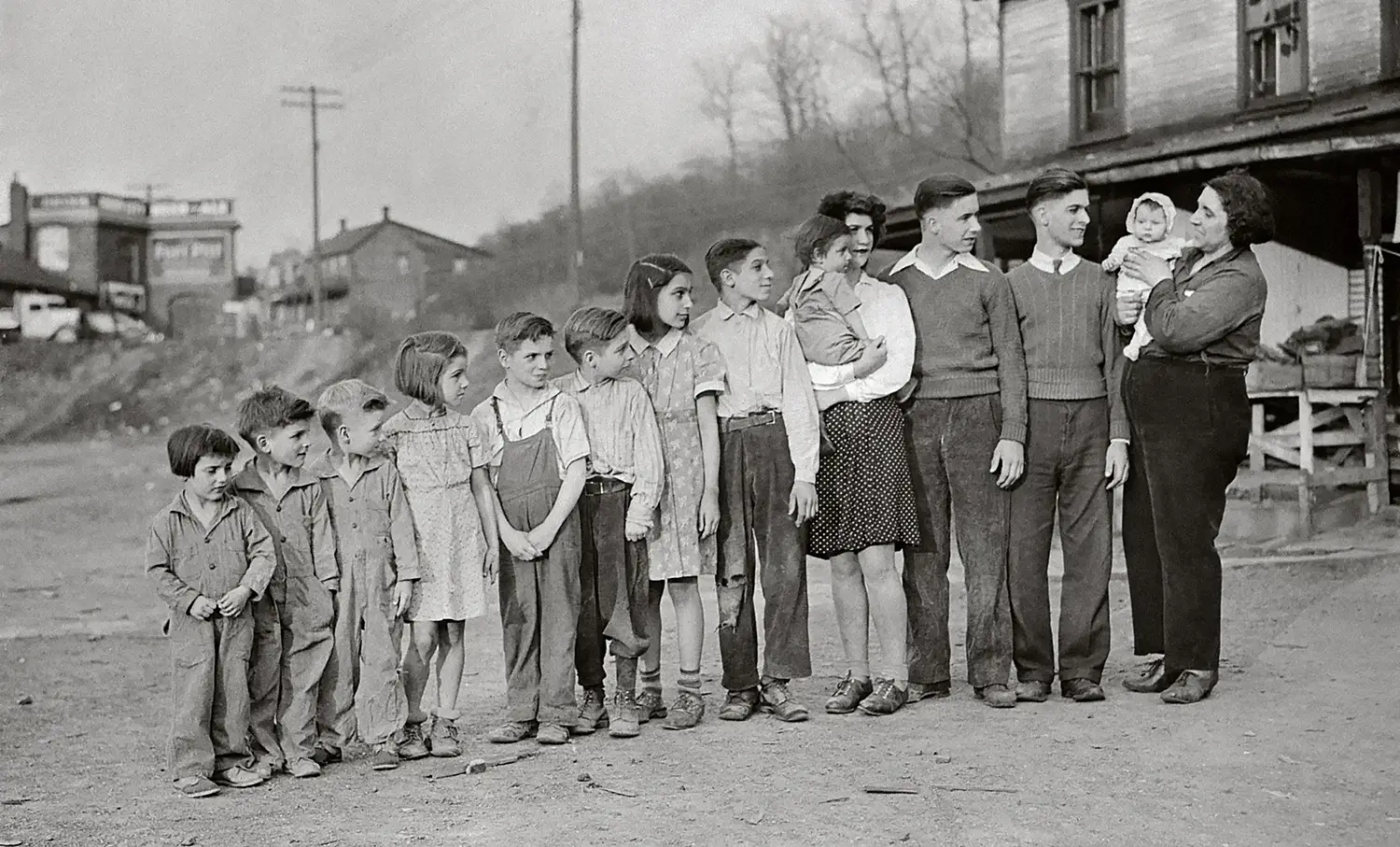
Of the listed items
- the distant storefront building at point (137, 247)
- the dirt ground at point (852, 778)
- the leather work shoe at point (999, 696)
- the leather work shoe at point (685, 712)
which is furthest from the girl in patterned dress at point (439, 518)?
the distant storefront building at point (137, 247)

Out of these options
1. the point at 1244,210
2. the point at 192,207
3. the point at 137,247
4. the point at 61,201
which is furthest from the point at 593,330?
the point at 137,247

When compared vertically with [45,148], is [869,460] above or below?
below

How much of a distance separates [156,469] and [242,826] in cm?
1998

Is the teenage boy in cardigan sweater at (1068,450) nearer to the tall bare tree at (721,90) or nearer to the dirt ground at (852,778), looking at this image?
the dirt ground at (852,778)

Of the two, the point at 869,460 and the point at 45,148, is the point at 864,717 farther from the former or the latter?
the point at 45,148

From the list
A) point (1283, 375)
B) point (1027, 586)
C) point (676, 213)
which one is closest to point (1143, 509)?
point (1027, 586)

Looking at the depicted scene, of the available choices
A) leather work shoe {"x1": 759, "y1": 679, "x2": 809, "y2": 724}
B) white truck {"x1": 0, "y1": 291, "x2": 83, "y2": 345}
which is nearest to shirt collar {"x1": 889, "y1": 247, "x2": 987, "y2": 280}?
leather work shoe {"x1": 759, "y1": 679, "x2": 809, "y2": 724}

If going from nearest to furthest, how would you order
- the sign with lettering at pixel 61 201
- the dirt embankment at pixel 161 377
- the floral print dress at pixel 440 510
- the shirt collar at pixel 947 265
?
the floral print dress at pixel 440 510
the shirt collar at pixel 947 265
the sign with lettering at pixel 61 201
the dirt embankment at pixel 161 377

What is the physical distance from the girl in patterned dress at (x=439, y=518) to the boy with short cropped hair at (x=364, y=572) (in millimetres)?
81

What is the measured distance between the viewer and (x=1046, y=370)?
5.61 m

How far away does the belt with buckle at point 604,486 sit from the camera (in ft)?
17.7

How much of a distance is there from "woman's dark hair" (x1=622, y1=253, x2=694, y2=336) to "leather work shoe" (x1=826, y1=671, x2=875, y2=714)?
1.59 m

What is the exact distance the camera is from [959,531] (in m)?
5.67

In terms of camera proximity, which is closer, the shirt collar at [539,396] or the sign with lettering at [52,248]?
the shirt collar at [539,396]
